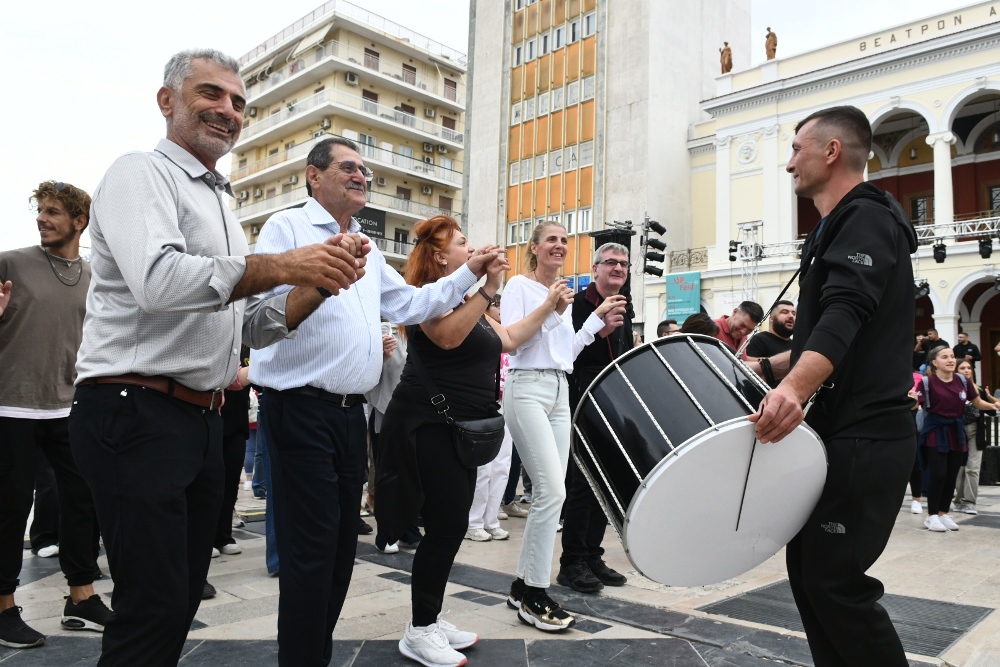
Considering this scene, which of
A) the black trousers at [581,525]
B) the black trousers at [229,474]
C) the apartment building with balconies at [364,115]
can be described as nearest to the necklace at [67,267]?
the black trousers at [229,474]

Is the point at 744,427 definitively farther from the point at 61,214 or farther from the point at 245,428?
the point at 245,428

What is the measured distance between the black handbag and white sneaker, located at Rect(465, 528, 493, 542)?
3101 millimetres

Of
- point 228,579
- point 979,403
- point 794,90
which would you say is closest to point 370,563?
point 228,579

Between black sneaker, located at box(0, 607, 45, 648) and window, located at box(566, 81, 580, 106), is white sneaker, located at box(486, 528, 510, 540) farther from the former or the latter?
window, located at box(566, 81, 580, 106)

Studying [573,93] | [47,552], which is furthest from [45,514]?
[573,93]

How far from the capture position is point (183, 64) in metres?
2.27

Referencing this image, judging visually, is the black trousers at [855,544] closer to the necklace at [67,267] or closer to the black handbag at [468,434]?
the black handbag at [468,434]

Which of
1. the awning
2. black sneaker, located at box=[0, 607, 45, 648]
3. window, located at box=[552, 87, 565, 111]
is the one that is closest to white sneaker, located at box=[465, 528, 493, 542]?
black sneaker, located at box=[0, 607, 45, 648]

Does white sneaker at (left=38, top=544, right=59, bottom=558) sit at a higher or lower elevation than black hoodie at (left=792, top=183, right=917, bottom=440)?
lower

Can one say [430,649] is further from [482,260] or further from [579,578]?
[482,260]

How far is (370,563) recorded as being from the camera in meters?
5.18

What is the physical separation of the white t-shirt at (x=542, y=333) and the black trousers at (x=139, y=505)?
2.34m

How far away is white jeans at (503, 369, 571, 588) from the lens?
3889mm

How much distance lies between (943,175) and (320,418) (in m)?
25.7
